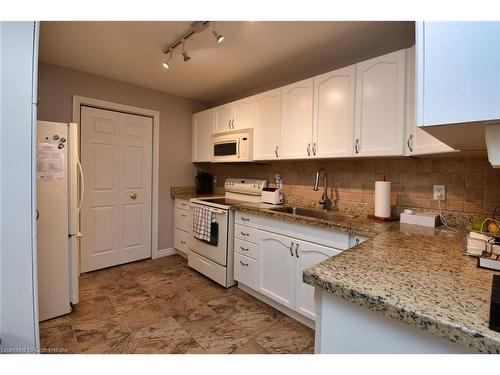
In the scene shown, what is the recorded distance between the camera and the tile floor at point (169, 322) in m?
1.75

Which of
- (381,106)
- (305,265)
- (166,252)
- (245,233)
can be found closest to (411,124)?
Result: (381,106)

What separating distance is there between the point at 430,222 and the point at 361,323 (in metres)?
1.34

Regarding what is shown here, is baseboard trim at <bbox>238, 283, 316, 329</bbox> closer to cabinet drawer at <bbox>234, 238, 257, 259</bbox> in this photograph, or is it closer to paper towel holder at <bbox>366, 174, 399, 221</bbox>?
cabinet drawer at <bbox>234, 238, 257, 259</bbox>

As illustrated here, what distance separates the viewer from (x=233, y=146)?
3.04 metres

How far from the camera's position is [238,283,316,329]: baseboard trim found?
2.00 metres

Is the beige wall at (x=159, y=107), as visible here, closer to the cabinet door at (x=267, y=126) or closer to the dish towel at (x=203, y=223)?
the dish towel at (x=203, y=223)

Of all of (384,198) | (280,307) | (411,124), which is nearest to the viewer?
(411,124)

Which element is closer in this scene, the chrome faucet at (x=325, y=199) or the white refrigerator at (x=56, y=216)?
the white refrigerator at (x=56, y=216)

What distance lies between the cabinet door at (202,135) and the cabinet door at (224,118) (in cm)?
11

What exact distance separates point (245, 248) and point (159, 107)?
7.60ft

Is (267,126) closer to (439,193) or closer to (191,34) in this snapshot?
(191,34)

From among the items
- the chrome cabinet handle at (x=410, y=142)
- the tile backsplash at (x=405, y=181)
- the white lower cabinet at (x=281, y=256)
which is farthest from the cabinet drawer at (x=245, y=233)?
the chrome cabinet handle at (x=410, y=142)

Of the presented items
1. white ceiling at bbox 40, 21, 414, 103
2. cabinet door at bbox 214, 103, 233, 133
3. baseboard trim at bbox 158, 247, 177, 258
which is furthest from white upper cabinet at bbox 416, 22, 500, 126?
baseboard trim at bbox 158, 247, 177, 258

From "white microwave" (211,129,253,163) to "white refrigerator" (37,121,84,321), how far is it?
1.58 meters
